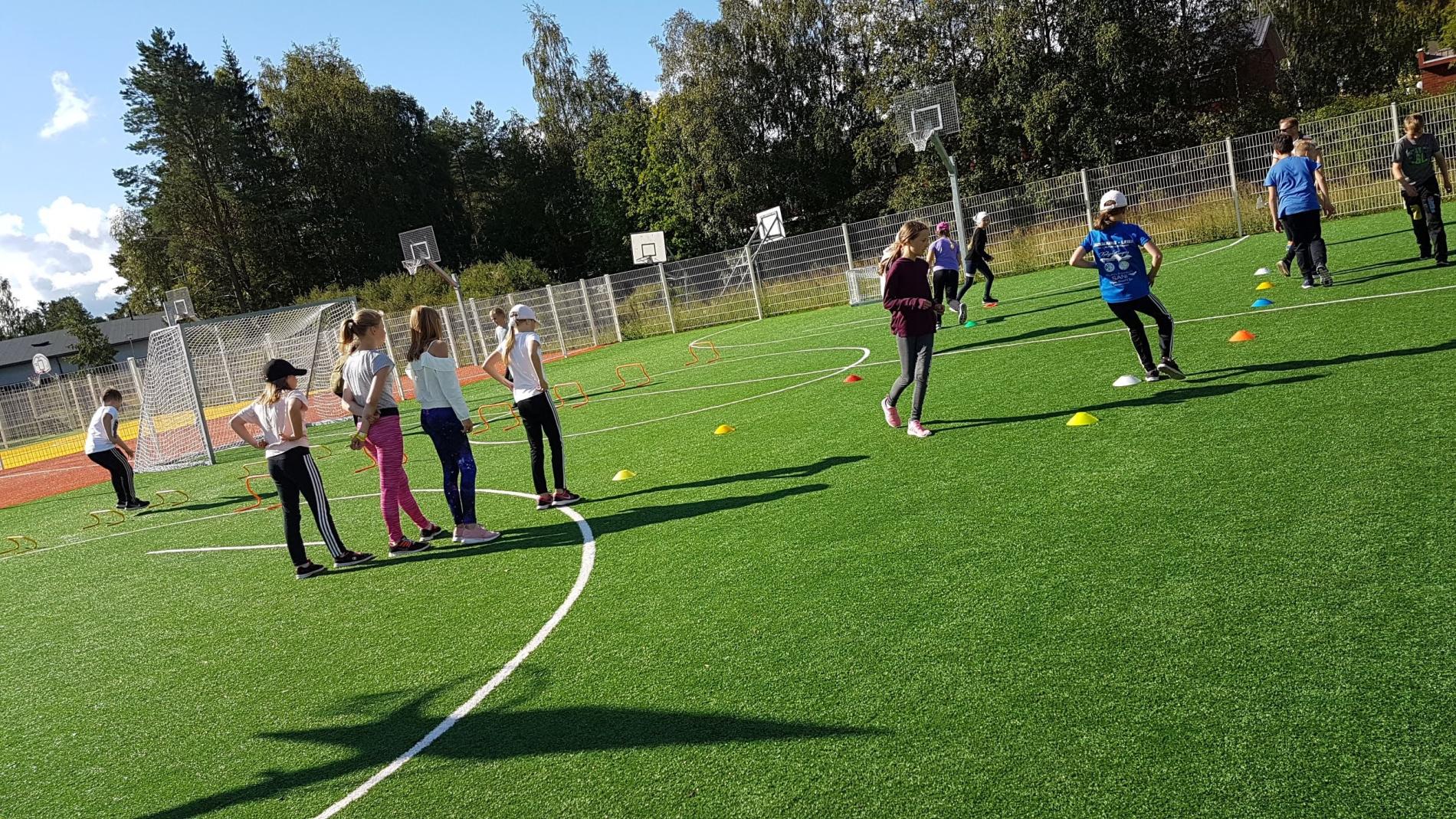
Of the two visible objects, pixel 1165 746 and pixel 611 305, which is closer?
pixel 1165 746

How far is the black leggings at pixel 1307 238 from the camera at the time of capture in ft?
36.7

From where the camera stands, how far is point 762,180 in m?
46.2

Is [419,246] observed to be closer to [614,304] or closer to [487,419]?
[614,304]

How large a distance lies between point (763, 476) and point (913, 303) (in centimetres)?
Answer: 208

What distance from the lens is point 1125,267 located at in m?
7.93

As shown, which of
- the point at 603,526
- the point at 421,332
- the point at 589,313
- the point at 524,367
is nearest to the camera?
the point at 421,332

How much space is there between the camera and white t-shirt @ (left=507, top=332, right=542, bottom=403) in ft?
25.0

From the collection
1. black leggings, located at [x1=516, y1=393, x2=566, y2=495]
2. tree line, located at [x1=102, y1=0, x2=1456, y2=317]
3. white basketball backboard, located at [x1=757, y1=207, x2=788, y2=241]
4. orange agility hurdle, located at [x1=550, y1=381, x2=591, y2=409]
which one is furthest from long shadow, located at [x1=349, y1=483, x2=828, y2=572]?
tree line, located at [x1=102, y1=0, x2=1456, y2=317]

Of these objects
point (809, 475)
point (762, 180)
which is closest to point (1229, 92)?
point (762, 180)

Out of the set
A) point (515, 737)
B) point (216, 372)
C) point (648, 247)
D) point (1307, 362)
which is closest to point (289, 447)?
point (515, 737)

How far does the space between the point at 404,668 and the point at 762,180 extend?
43.5 m

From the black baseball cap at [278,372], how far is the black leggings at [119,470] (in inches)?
297

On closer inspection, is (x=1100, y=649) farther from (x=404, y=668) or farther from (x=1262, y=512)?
(x=404, y=668)

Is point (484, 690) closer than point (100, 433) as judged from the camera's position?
Yes
